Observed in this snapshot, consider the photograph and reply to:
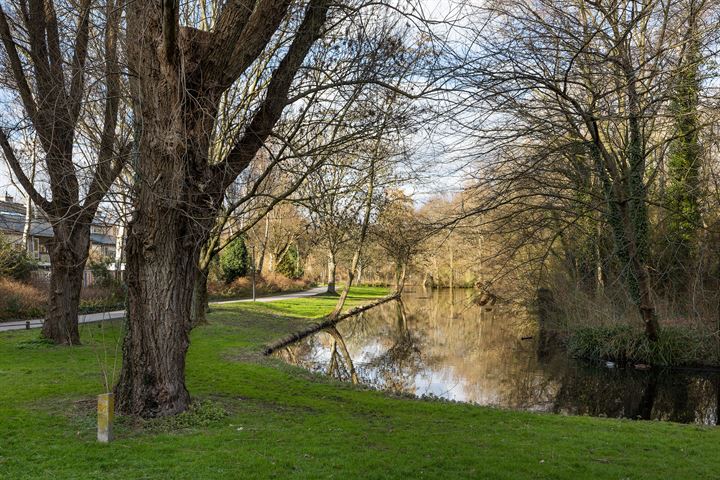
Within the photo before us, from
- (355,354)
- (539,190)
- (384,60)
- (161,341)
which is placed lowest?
(355,354)

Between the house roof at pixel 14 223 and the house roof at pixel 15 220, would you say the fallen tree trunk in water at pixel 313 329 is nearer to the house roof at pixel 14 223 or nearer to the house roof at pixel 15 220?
the house roof at pixel 15 220

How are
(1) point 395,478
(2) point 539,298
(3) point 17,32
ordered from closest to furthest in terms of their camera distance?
(1) point 395,478
(3) point 17,32
(2) point 539,298

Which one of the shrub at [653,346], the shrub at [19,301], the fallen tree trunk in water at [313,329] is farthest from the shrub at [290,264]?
the shrub at [653,346]

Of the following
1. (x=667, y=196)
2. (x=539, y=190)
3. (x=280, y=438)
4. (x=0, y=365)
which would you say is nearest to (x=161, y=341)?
(x=280, y=438)

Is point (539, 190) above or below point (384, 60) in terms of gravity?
below

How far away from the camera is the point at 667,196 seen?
12641 millimetres

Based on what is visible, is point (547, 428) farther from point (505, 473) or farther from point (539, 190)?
point (539, 190)

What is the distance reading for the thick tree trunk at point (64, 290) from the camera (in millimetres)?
13766

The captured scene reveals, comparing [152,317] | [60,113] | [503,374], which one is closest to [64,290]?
[60,113]

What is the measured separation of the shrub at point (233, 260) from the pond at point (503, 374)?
13.5 meters

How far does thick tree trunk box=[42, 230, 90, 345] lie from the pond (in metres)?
5.84

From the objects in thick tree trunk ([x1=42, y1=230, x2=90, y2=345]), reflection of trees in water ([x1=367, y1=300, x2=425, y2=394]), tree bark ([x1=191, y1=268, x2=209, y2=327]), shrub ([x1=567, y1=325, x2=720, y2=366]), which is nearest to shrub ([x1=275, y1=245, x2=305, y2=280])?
reflection of trees in water ([x1=367, y1=300, x2=425, y2=394])

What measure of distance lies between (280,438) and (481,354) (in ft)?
45.1

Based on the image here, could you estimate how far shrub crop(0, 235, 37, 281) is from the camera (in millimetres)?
22062
